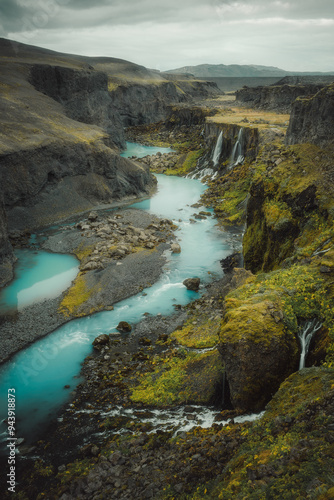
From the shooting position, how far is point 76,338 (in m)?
24.5

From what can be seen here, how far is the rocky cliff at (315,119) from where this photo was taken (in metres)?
25.4

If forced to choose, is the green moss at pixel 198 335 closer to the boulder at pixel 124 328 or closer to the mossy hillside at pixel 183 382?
the mossy hillside at pixel 183 382

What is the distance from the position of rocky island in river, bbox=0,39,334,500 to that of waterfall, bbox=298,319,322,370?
0.06m

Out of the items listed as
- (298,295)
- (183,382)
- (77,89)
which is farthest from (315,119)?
(77,89)

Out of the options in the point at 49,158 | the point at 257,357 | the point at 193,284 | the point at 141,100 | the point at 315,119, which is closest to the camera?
the point at 257,357

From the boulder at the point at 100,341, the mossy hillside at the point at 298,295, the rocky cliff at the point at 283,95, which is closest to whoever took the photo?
the mossy hillside at the point at 298,295

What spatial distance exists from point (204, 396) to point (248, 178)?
42.1 meters

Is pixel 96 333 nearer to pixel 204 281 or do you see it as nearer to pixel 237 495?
pixel 204 281

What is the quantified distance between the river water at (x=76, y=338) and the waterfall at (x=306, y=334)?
13441 millimetres

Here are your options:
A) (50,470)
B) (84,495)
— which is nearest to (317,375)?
(84,495)

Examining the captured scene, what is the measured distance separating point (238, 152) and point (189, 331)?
46023 millimetres

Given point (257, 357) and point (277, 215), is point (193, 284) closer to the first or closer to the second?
point (277, 215)

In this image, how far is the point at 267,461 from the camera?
9336 millimetres

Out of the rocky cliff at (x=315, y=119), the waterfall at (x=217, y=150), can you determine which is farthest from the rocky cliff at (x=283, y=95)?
the rocky cliff at (x=315, y=119)
